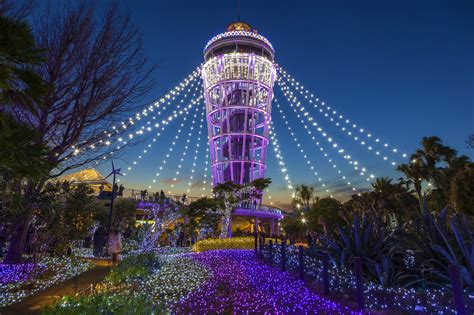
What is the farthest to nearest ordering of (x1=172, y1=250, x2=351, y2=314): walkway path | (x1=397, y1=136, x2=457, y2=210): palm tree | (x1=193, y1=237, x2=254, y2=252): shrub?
(x1=397, y1=136, x2=457, y2=210): palm tree < (x1=193, y1=237, x2=254, y2=252): shrub < (x1=172, y1=250, x2=351, y2=314): walkway path

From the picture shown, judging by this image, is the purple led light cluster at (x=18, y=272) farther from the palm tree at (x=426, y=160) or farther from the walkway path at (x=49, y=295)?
the palm tree at (x=426, y=160)

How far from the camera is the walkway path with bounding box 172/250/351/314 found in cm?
551

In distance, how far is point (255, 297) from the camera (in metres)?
6.41

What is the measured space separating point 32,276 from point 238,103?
109 ft

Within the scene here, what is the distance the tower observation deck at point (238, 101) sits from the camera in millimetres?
38656

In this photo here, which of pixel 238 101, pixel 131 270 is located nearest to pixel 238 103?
pixel 238 101

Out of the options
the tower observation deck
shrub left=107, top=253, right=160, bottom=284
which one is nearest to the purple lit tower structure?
the tower observation deck

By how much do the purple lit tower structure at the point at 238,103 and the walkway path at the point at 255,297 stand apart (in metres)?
29.1

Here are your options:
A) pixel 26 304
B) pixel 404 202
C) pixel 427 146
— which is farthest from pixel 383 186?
pixel 26 304

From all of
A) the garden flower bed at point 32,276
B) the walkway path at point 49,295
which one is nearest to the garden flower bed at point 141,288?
the walkway path at point 49,295

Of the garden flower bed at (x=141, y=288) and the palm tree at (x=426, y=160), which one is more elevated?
the palm tree at (x=426, y=160)

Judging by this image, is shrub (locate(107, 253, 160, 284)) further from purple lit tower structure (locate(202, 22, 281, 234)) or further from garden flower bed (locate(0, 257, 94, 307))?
purple lit tower structure (locate(202, 22, 281, 234))

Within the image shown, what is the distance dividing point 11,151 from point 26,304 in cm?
568

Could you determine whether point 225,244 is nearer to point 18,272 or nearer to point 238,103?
point 18,272
